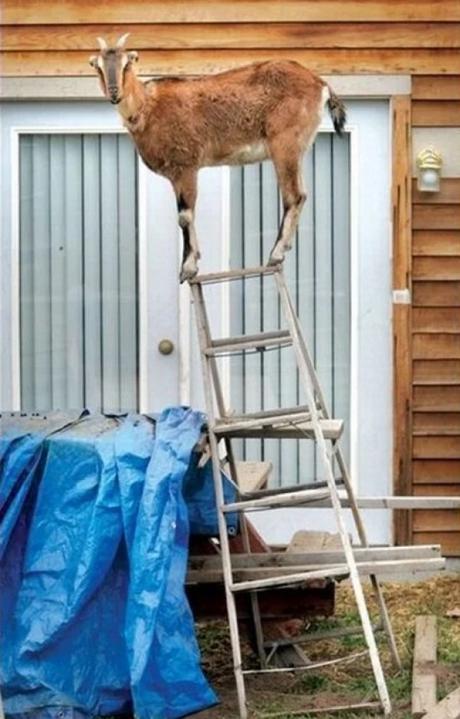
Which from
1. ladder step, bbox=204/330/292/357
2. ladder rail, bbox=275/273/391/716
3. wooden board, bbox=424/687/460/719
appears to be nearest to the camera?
wooden board, bbox=424/687/460/719

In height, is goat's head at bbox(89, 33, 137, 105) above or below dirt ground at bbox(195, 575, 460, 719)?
above

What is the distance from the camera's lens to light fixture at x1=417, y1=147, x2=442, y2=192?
677 centimetres

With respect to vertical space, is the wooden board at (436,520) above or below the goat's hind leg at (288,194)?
below

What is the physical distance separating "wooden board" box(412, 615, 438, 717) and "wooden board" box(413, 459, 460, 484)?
1.00m

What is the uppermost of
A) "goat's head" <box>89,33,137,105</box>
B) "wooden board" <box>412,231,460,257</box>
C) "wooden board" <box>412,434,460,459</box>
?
"goat's head" <box>89,33,137,105</box>

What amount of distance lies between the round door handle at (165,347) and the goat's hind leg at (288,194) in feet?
6.03

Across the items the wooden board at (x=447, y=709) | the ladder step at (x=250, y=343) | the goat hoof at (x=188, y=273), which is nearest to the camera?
the wooden board at (x=447, y=709)

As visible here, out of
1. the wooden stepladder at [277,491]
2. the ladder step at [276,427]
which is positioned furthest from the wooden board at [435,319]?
the ladder step at [276,427]

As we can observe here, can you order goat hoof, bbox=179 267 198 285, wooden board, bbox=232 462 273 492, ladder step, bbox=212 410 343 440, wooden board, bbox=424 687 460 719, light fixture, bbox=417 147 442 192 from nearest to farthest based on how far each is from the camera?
wooden board, bbox=424 687 460 719, ladder step, bbox=212 410 343 440, goat hoof, bbox=179 267 198 285, wooden board, bbox=232 462 273 492, light fixture, bbox=417 147 442 192

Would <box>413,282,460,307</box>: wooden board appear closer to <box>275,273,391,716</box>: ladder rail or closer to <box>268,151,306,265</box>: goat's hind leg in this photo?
<box>268,151,306,265</box>: goat's hind leg

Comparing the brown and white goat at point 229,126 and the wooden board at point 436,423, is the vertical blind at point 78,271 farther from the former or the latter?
the brown and white goat at point 229,126

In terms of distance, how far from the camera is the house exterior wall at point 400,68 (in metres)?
6.81

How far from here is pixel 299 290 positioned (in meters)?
7.04

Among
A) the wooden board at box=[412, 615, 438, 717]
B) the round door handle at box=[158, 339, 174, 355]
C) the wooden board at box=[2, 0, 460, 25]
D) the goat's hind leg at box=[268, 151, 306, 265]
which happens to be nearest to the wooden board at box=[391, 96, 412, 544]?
the wooden board at box=[2, 0, 460, 25]
